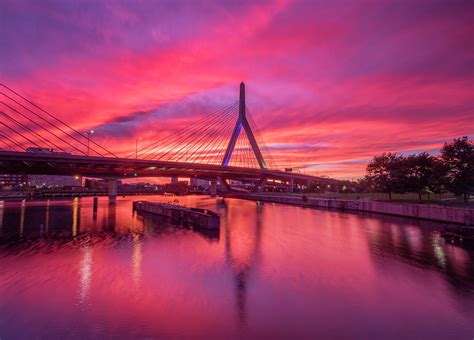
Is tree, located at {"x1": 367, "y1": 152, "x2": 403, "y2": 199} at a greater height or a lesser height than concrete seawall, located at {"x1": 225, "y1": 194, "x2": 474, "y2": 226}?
greater

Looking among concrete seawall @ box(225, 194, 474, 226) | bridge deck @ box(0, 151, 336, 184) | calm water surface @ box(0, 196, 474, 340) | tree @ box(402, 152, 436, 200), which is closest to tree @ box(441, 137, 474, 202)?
concrete seawall @ box(225, 194, 474, 226)

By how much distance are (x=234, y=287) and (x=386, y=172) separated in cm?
4816

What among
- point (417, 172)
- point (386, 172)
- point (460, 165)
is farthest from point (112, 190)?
point (460, 165)

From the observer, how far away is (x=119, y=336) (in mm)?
9438

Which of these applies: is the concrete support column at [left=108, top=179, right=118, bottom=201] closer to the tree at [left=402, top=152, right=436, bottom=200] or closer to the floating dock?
the floating dock

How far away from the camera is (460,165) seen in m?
36.5

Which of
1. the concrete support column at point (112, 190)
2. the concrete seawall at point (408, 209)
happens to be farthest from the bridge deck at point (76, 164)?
the concrete seawall at point (408, 209)

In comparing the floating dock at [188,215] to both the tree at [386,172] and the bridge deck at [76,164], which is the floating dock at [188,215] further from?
the tree at [386,172]

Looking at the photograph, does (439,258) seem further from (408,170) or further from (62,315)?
(408,170)

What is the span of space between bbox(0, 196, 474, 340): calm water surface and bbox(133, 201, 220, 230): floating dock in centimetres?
533

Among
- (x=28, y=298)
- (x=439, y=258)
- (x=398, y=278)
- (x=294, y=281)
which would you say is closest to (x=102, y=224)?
(x=28, y=298)

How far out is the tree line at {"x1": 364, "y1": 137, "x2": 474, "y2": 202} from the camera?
119ft

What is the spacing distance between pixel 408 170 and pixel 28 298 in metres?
52.6

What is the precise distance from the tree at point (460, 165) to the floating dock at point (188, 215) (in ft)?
107
